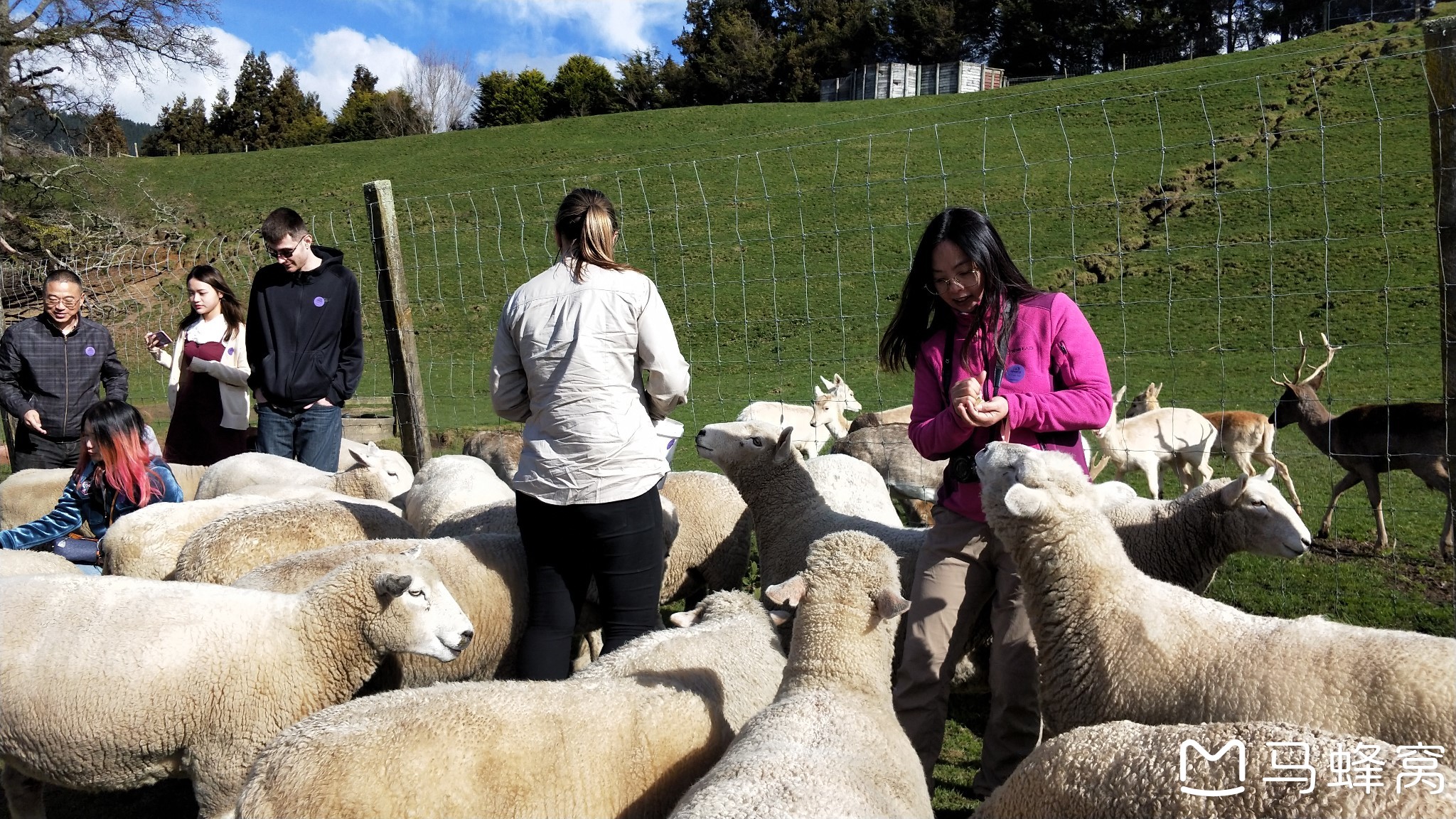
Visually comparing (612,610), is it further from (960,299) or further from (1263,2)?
(1263,2)

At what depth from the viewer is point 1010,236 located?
85.8 feet

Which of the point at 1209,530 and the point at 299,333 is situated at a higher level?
the point at 299,333

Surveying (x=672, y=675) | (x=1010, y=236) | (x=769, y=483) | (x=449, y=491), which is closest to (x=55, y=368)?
(x=449, y=491)

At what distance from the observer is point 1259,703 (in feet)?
8.72

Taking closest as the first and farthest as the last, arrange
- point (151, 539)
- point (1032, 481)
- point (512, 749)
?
point (512, 749) → point (1032, 481) → point (151, 539)

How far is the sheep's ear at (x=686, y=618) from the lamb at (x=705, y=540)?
1414 millimetres

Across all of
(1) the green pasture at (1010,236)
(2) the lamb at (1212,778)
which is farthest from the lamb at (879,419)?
(2) the lamb at (1212,778)

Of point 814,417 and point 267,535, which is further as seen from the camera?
point 814,417

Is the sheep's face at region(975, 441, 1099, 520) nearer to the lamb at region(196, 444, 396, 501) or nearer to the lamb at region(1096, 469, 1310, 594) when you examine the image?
the lamb at region(1096, 469, 1310, 594)

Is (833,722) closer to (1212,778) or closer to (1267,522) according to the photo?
(1212,778)

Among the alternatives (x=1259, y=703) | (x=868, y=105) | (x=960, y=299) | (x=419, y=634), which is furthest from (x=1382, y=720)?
(x=868, y=105)

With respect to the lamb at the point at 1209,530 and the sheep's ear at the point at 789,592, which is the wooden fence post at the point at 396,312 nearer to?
the sheep's ear at the point at 789,592

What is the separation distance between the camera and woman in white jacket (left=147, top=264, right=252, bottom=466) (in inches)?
245

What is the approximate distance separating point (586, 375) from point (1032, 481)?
Result: 1.43m
